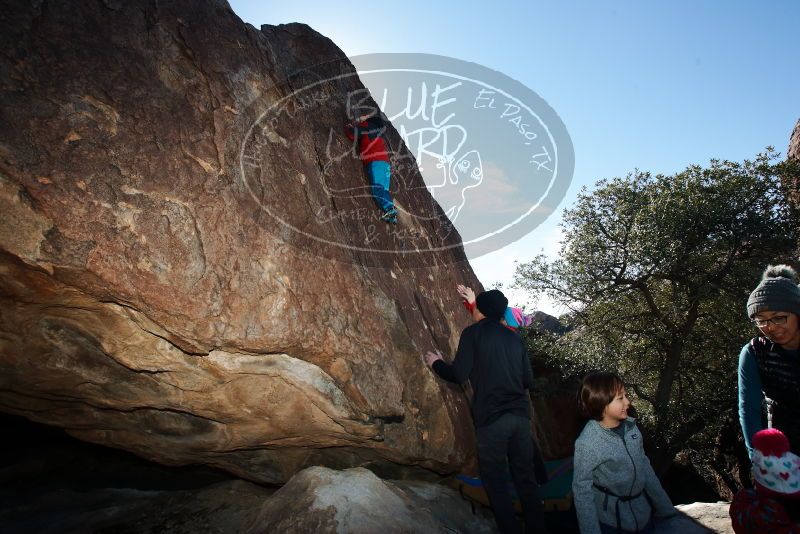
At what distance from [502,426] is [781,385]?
205 centimetres

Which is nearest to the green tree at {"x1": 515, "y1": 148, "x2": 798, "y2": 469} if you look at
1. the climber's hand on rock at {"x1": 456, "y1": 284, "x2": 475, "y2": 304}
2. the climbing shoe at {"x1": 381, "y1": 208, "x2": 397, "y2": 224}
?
the climber's hand on rock at {"x1": 456, "y1": 284, "x2": 475, "y2": 304}

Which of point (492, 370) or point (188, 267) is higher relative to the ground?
point (188, 267)

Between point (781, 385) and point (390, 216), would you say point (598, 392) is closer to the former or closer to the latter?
point (781, 385)

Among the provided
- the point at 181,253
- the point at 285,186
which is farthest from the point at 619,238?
the point at 181,253

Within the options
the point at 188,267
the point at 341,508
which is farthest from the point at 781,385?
the point at 188,267

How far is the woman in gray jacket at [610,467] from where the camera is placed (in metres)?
3.16

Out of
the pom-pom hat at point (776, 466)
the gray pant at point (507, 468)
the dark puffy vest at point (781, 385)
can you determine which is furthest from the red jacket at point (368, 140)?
the pom-pom hat at point (776, 466)

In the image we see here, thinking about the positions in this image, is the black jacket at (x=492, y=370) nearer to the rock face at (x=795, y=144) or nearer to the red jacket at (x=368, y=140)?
the red jacket at (x=368, y=140)

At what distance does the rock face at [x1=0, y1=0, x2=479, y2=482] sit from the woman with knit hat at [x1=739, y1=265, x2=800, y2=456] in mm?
2655

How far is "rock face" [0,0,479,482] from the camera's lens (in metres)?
2.89

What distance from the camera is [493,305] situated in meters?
4.22

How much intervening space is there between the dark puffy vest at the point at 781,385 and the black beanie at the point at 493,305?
199cm

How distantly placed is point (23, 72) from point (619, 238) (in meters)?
13.7

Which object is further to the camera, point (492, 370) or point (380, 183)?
point (380, 183)
